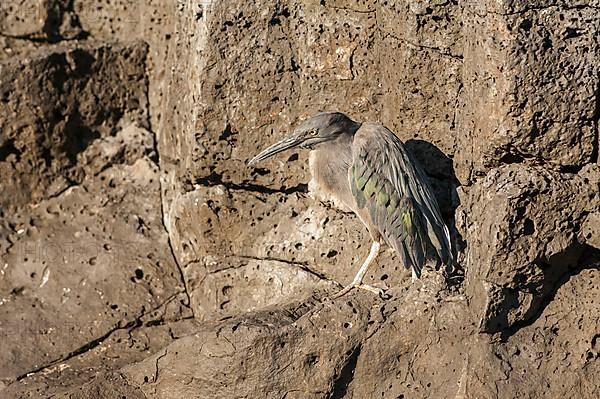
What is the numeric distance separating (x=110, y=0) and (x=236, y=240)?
2104 millimetres

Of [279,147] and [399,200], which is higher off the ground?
[279,147]

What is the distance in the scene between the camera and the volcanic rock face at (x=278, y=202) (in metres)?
6.16

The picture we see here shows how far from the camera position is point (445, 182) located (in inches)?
272

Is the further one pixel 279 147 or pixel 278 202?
pixel 278 202

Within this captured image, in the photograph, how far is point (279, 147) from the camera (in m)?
6.78

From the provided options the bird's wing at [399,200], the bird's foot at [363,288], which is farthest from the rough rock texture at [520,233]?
the bird's foot at [363,288]

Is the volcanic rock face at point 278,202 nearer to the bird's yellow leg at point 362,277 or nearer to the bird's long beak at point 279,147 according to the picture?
the bird's yellow leg at point 362,277

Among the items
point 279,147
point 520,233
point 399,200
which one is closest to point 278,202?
point 279,147

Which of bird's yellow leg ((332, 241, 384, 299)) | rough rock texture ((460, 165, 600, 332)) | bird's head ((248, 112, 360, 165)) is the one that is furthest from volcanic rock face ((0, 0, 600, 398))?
bird's head ((248, 112, 360, 165))

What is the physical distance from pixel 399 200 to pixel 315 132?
643 mm

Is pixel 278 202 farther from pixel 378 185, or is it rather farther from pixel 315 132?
pixel 378 185

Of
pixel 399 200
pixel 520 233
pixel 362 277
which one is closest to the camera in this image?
pixel 520 233

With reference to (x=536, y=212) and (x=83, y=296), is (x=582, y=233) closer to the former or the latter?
(x=536, y=212)

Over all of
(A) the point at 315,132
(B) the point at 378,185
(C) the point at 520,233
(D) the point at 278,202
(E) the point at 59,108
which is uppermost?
(A) the point at 315,132
